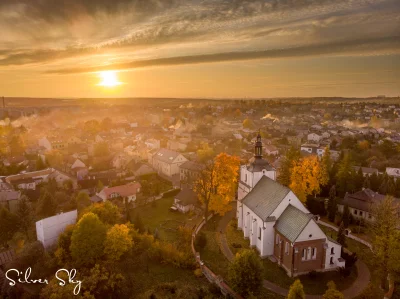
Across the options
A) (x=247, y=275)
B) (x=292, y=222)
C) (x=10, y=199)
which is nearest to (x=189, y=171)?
(x=10, y=199)

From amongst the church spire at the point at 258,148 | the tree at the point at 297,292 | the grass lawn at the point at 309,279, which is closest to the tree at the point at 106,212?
the grass lawn at the point at 309,279

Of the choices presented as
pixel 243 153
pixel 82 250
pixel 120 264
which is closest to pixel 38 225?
pixel 82 250

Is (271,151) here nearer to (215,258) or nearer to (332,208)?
(332,208)

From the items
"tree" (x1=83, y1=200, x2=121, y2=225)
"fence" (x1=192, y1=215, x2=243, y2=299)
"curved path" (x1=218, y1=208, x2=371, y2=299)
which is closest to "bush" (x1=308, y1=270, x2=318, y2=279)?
"curved path" (x1=218, y1=208, x2=371, y2=299)

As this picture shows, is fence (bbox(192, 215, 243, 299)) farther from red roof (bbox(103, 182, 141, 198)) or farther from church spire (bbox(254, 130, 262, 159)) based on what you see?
red roof (bbox(103, 182, 141, 198))

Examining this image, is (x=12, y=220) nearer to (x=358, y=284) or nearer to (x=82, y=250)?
(x=82, y=250)

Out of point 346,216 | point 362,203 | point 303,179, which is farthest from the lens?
point 362,203
